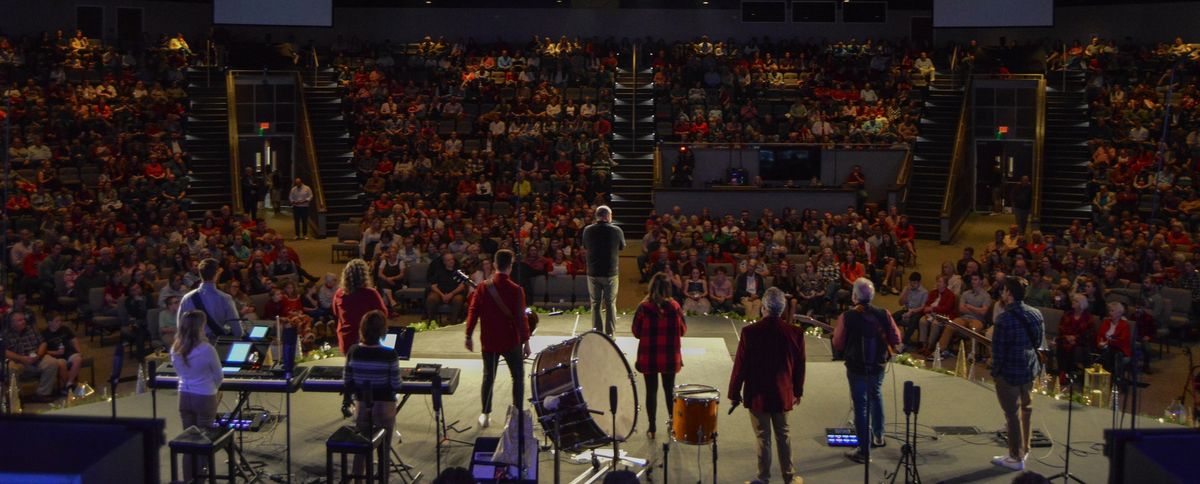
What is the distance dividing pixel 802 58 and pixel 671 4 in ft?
13.5

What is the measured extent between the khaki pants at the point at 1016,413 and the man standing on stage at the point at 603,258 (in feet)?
12.0

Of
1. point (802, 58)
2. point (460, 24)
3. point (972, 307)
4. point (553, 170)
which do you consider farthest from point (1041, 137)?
point (460, 24)

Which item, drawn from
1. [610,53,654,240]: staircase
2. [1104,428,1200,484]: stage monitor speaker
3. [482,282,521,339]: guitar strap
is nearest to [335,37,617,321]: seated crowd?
[610,53,654,240]: staircase

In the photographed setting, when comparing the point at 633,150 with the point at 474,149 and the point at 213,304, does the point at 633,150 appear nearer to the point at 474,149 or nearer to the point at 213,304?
the point at 474,149

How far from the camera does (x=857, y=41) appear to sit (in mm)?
30953

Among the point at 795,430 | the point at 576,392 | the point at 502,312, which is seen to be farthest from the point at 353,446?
the point at 795,430

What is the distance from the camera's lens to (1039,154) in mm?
24547

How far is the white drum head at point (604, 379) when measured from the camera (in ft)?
25.9

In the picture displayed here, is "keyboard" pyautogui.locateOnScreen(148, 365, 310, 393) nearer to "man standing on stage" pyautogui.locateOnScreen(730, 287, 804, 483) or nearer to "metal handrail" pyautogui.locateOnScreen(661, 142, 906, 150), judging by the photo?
"man standing on stage" pyautogui.locateOnScreen(730, 287, 804, 483)

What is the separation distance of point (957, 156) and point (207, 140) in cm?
1500

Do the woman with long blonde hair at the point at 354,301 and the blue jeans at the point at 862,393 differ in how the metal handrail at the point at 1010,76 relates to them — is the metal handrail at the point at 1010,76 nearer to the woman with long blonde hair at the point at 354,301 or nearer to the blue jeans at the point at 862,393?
the blue jeans at the point at 862,393

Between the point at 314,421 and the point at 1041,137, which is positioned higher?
the point at 1041,137

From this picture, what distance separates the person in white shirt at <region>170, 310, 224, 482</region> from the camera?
24.4 ft

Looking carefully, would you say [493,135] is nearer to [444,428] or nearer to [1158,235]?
[1158,235]
